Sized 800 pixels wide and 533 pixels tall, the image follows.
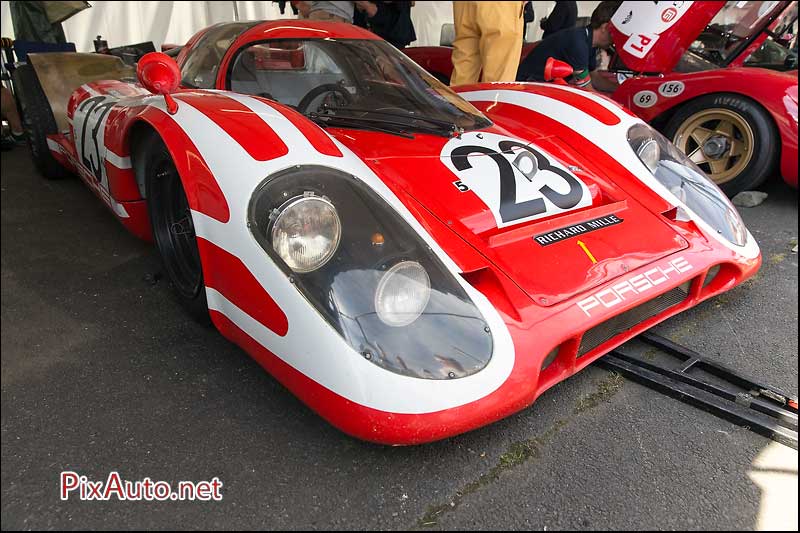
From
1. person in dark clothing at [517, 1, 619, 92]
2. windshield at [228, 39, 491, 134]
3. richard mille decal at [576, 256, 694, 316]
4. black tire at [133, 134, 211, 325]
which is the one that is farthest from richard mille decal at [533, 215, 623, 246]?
person in dark clothing at [517, 1, 619, 92]

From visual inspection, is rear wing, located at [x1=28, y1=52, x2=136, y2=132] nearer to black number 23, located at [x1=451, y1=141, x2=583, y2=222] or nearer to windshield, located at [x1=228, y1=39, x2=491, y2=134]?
windshield, located at [x1=228, y1=39, x2=491, y2=134]

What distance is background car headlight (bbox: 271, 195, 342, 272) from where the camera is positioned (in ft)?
3.73

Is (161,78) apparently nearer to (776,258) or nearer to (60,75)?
(60,75)

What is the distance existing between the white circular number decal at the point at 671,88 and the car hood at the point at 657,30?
42 cm

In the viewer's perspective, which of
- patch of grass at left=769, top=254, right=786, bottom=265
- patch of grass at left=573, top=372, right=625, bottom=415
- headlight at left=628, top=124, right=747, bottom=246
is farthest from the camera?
patch of grass at left=769, top=254, right=786, bottom=265

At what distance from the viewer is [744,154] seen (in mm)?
2936

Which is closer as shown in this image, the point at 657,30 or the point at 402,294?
the point at 402,294

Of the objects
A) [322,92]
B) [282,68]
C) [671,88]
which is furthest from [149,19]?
[671,88]

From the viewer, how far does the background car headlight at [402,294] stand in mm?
1104

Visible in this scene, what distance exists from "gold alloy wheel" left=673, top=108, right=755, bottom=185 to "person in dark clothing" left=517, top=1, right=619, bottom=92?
70 cm

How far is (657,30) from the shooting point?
344cm

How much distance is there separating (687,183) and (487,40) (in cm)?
169

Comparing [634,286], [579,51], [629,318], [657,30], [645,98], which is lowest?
[629,318]

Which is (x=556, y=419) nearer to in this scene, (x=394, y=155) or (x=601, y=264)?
(x=601, y=264)
